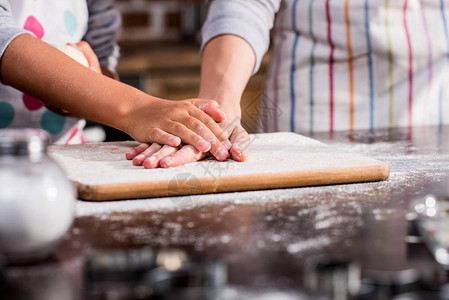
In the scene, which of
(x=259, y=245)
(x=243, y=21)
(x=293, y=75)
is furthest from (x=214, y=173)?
(x=293, y=75)

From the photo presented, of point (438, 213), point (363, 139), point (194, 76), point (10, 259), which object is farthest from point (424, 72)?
point (194, 76)

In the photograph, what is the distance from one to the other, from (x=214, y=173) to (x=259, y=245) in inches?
9.7

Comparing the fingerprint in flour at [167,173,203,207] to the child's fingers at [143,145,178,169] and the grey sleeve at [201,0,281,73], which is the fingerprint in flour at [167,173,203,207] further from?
the grey sleeve at [201,0,281,73]

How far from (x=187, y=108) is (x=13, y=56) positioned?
0.32 metres

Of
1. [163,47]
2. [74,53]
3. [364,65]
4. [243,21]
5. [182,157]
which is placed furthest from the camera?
[163,47]

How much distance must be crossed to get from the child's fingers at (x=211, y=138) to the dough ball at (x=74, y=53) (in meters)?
0.38

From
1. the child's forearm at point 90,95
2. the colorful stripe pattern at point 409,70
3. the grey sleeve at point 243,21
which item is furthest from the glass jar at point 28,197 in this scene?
the colorful stripe pattern at point 409,70

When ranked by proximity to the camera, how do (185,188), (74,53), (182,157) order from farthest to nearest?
(74,53) → (182,157) → (185,188)

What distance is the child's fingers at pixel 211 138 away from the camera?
0.81 metres

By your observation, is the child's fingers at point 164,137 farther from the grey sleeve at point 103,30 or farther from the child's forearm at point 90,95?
the grey sleeve at point 103,30

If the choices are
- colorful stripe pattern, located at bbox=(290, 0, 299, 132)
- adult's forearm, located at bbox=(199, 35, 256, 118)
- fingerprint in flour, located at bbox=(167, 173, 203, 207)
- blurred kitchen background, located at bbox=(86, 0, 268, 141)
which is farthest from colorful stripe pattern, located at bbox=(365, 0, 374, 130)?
blurred kitchen background, located at bbox=(86, 0, 268, 141)

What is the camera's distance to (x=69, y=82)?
90cm

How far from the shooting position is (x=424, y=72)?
1.39 m

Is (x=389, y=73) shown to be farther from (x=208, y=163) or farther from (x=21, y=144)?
(x=21, y=144)
